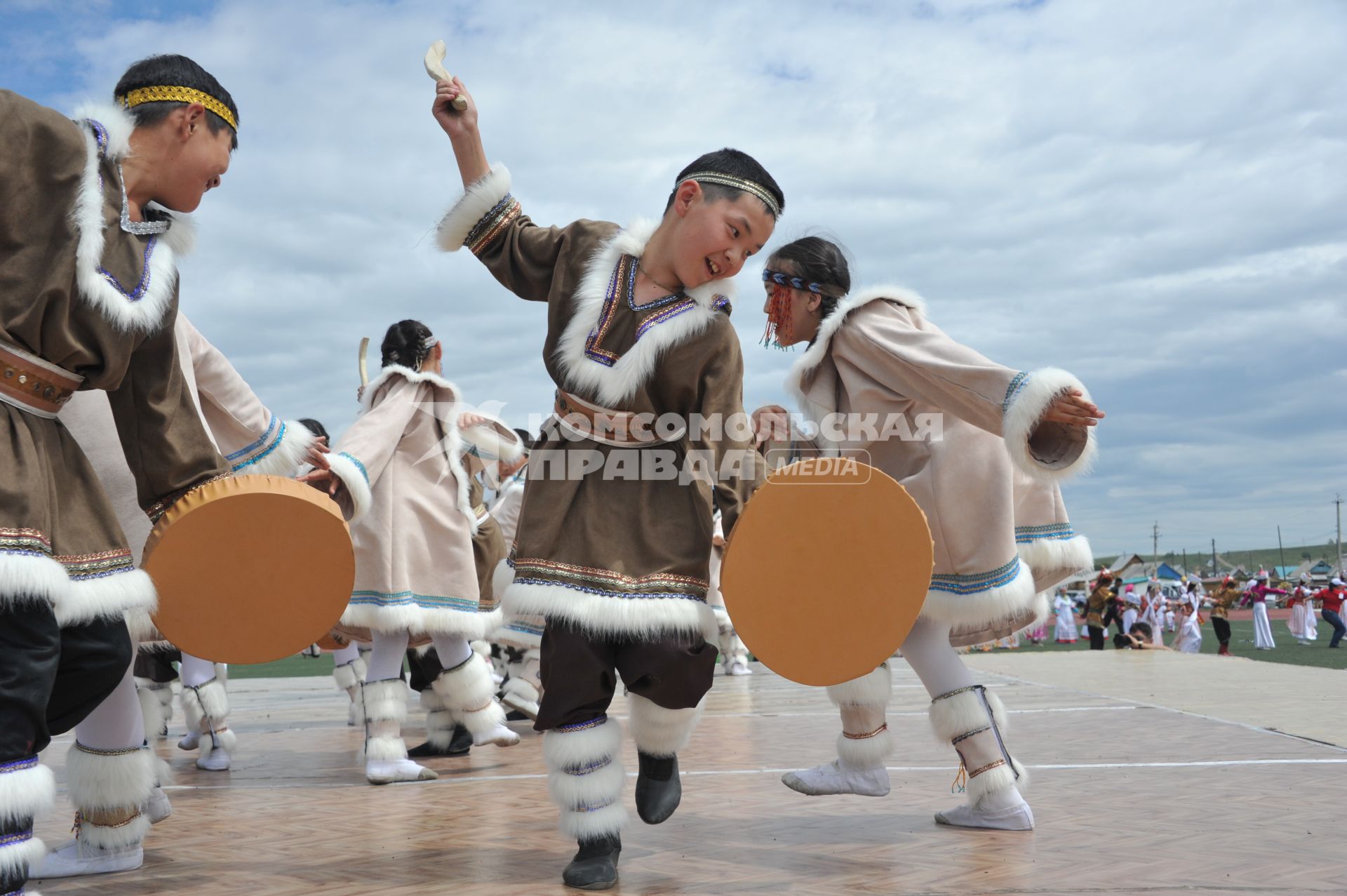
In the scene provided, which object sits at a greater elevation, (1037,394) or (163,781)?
(1037,394)

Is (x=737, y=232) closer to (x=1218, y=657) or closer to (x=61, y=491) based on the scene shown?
(x=61, y=491)

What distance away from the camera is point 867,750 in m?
4.03

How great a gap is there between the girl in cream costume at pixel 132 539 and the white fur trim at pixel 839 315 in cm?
167

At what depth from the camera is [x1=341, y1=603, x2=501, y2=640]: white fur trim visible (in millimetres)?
5121

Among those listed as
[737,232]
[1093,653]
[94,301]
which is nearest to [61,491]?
[94,301]

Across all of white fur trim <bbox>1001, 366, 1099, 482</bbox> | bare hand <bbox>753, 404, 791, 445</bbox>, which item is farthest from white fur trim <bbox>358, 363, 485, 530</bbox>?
white fur trim <bbox>1001, 366, 1099, 482</bbox>

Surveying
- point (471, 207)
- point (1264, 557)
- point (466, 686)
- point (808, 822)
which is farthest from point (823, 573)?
point (1264, 557)

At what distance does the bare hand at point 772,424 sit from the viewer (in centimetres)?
439

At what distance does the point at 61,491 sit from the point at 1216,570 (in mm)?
115548

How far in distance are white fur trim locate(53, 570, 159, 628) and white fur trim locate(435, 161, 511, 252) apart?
139 centimetres

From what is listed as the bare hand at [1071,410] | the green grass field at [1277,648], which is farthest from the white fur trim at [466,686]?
the green grass field at [1277,648]

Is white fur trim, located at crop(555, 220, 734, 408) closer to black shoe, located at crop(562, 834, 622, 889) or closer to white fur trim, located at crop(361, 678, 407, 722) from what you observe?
black shoe, located at crop(562, 834, 622, 889)

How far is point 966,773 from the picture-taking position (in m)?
3.76

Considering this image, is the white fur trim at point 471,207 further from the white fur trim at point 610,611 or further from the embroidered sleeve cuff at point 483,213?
the white fur trim at point 610,611
